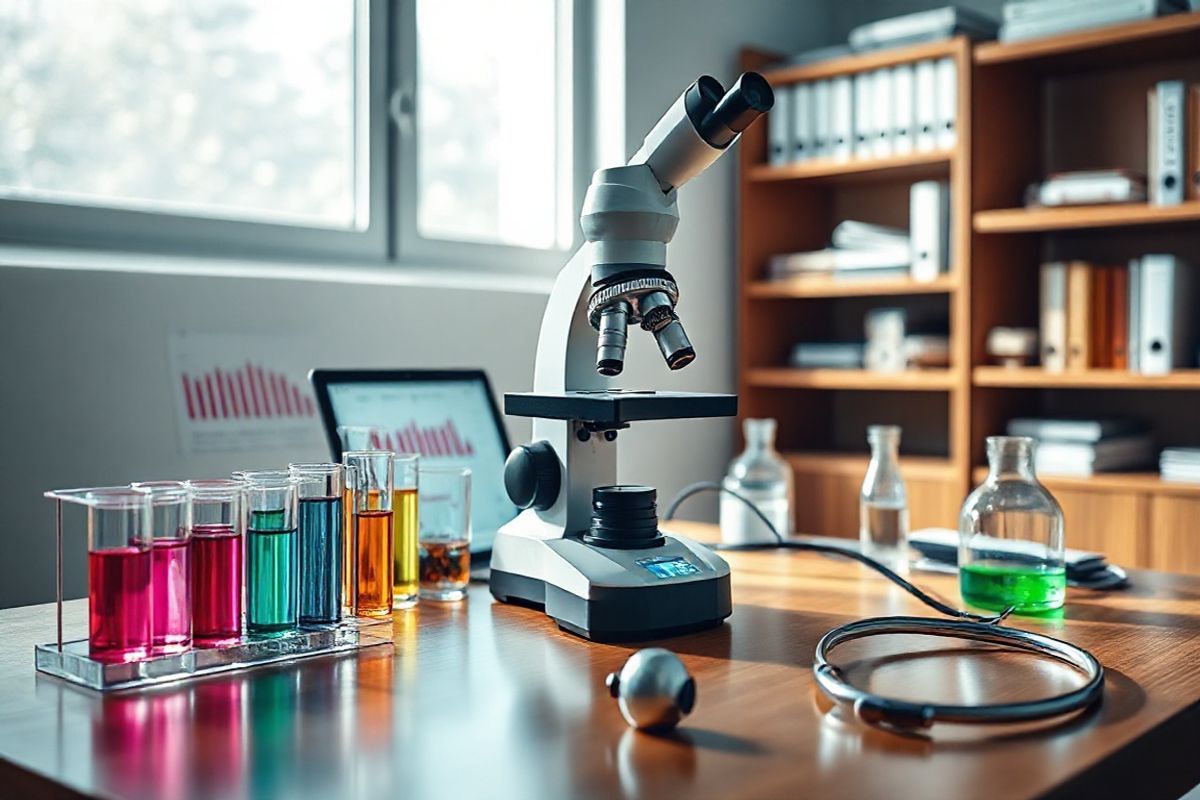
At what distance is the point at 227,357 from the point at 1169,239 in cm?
→ 220

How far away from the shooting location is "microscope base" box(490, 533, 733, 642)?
1137mm

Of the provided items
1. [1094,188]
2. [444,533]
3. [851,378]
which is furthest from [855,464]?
[444,533]

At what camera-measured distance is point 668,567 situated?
46.4 inches

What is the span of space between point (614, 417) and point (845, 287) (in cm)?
201

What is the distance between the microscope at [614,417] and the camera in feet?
3.80

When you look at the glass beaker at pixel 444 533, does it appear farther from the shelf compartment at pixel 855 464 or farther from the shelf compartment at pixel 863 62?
the shelf compartment at pixel 863 62

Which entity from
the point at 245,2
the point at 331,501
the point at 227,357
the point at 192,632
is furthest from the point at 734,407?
the point at 245,2

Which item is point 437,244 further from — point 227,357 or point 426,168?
point 227,357

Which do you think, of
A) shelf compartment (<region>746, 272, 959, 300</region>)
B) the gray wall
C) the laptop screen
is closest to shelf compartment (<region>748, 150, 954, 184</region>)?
the gray wall

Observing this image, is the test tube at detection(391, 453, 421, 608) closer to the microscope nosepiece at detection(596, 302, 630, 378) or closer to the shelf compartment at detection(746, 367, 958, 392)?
the microscope nosepiece at detection(596, 302, 630, 378)

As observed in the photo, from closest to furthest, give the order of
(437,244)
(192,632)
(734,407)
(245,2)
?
(192,632), (734,407), (245,2), (437,244)

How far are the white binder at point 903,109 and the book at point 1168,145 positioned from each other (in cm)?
56

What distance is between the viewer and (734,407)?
1.24 m

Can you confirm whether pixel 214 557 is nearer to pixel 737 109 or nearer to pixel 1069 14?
pixel 737 109
